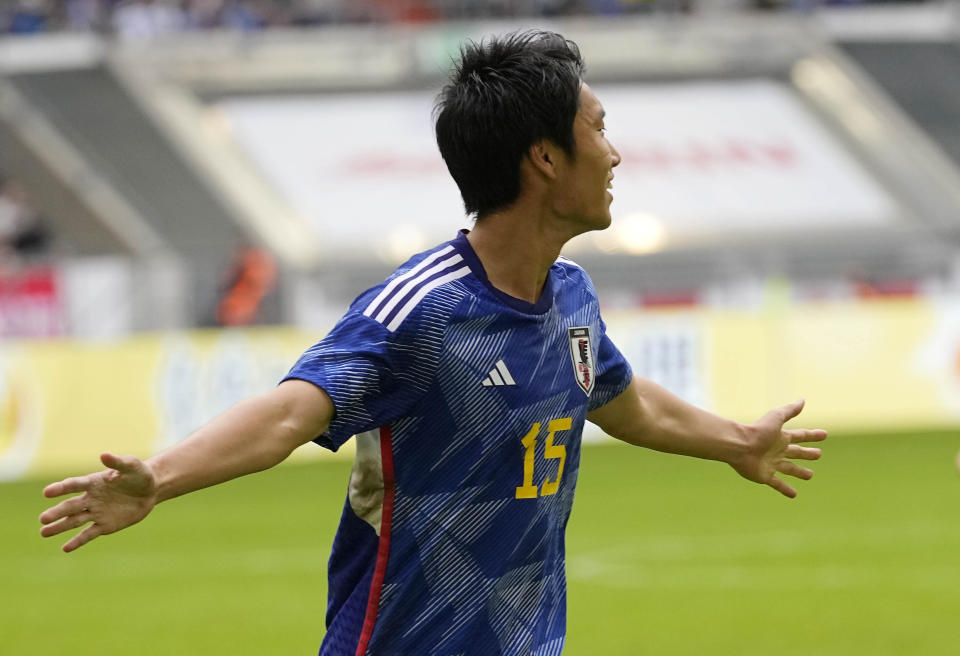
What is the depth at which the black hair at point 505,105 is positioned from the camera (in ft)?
10.5

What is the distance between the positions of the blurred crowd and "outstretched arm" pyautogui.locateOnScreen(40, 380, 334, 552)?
1048 inches

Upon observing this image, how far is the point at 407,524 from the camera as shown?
3.27 meters

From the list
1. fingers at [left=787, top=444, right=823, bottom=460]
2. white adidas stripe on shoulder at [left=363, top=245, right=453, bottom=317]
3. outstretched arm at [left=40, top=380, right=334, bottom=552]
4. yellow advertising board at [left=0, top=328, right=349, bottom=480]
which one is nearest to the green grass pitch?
yellow advertising board at [left=0, top=328, right=349, bottom=480]

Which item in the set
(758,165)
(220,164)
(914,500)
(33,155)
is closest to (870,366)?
(914,500)

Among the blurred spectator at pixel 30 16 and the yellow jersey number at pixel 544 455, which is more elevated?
the yellow jersey number at pixel 544 455

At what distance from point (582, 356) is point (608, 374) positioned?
0.82 feet

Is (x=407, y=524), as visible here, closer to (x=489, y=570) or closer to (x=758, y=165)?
(x=489, y=570)

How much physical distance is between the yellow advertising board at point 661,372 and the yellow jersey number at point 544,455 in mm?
13400

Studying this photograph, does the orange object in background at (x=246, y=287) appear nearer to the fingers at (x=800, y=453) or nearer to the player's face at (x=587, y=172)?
the fingers at (x=800, y=453)

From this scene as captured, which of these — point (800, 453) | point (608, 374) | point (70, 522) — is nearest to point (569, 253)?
point (800, 453)

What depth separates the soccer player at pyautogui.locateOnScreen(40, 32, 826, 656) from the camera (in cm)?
315

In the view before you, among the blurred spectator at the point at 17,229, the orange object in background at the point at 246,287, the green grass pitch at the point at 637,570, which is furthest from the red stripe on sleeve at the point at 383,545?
the blurred spectator at the point at 17,229

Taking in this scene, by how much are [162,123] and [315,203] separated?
122 inches

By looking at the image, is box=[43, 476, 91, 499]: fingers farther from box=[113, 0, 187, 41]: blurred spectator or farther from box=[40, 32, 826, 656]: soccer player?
box=[113, 0, 187, 41]: blurred spectator
